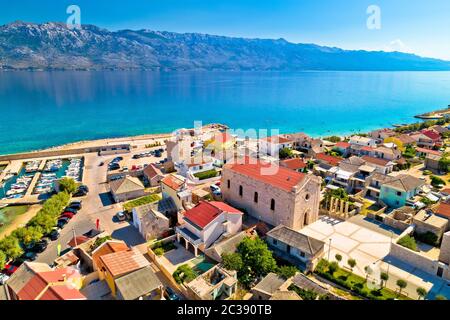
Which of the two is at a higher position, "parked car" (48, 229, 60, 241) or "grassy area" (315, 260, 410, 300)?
"grassy area" (315, 260, 410, 300)

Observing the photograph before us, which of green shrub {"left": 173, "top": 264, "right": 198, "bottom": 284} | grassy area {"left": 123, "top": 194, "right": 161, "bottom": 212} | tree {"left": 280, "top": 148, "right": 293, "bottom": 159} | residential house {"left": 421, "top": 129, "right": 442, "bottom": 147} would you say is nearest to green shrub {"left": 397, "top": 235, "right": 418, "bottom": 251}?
green shrub {"left": 173, "top": 264, "right": 198, "bottom": 284}

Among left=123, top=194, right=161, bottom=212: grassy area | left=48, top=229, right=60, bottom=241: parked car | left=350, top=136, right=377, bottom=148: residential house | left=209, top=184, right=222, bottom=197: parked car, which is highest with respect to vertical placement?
left=350, top=136, right=377, bottom=148: residential house

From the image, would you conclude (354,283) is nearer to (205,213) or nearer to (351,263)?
(351,263)

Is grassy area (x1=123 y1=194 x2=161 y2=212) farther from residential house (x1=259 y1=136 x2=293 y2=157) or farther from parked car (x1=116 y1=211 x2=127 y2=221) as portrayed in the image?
residential house (x1=259 y1=136 x2=293 y2=157)

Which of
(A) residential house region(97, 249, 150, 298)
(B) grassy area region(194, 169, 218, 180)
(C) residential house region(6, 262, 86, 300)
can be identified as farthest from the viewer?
(B) grassy area region(194, 169, 218, 180)

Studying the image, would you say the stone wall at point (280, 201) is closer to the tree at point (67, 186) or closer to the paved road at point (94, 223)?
the paved road at point (94, 223)
